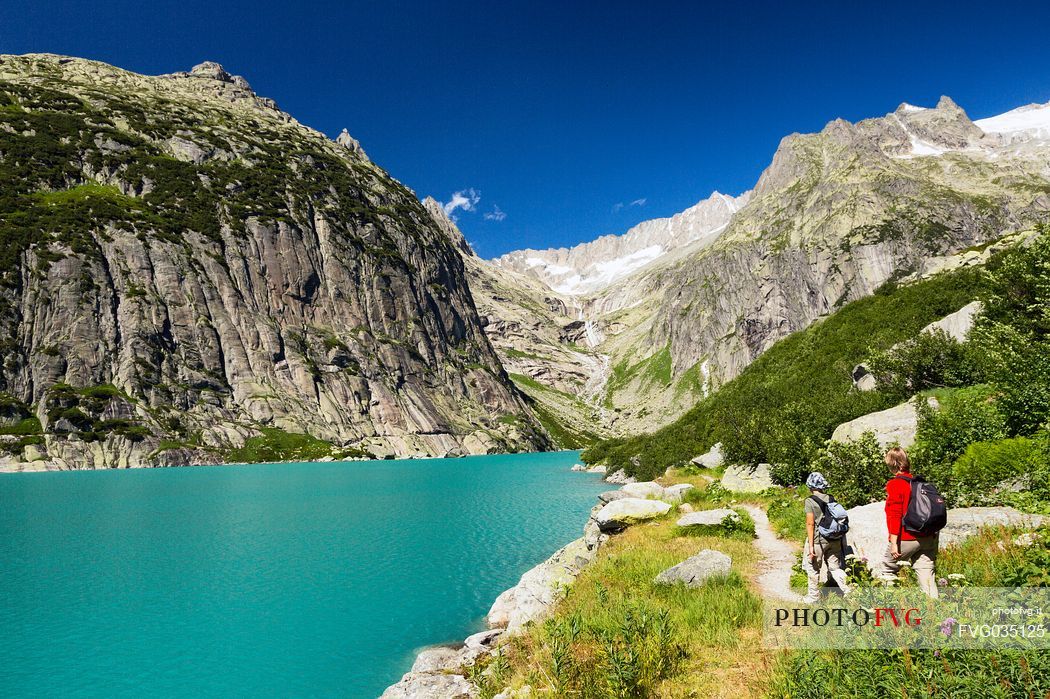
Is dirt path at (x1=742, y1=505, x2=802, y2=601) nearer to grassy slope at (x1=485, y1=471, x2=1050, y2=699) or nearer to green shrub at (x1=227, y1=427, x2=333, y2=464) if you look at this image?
grassy slope at (x1=485, y1=471, x2=1050, y2=699)

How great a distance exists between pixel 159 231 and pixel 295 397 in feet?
214

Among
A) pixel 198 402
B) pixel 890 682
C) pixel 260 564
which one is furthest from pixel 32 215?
pixel 890 682

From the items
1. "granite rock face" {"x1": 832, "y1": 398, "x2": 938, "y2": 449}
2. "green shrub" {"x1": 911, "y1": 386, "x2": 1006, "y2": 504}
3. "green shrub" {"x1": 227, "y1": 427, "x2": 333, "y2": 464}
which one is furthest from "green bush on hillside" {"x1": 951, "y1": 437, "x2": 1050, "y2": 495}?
"green shrub" {"x1": 227, "y1": 427, "x2": 333, "y2": 464}

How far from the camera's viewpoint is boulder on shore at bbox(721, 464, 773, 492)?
3214 centimetres

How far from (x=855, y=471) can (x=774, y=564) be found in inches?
249

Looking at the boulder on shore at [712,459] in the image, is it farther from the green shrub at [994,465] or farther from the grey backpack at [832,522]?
the grey backpack at [832,522]

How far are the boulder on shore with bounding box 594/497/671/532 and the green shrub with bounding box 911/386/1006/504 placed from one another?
11787 millimetres

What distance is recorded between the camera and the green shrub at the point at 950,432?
16.7 m

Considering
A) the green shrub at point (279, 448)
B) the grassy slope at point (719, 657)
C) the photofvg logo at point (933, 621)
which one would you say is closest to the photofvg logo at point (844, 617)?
the photofvg logo at point (933, 621)

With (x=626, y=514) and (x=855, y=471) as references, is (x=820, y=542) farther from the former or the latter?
(x=626, y=514)

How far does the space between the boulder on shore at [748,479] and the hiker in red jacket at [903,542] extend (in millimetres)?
22501

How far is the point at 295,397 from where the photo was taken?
158 m

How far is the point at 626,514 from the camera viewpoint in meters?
26.2

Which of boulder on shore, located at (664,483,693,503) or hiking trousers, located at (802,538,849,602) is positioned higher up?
hiking trousers, located at (802,538,849,602)
